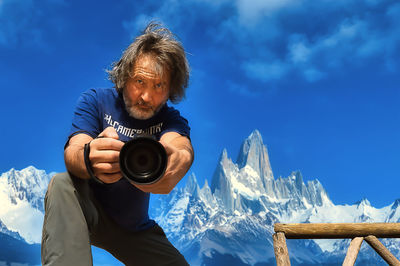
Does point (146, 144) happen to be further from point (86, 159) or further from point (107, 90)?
point (107, 90)

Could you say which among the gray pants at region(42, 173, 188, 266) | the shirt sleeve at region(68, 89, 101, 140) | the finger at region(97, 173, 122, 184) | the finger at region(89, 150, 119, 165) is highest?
the shirt sleeve at region(68, 89, 101, 140)

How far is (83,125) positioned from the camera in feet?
8.98

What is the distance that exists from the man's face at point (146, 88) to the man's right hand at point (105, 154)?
677 mm

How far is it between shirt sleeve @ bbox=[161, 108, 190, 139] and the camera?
66cm

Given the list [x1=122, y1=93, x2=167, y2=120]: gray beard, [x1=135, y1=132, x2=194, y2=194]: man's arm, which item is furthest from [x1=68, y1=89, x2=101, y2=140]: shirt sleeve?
[x1=135, y1=132, x2=194, y2=194]: man's arm

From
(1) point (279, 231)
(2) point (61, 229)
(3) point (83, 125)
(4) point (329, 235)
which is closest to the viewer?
(2) point (61, 229)

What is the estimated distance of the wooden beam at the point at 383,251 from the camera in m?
3.29

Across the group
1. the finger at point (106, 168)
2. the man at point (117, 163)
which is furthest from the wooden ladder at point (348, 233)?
the finger at point (106, 168)

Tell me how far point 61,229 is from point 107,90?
1269mm

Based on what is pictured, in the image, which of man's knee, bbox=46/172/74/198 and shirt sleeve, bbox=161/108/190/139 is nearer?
man's knee, bbox=46/172/74/198

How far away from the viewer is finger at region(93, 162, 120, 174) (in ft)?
7.57

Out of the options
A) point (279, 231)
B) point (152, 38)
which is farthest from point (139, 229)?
point (152, 38)

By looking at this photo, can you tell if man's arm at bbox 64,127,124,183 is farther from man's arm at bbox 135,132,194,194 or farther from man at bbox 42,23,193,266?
man's arm at bbox 135,132,194,194

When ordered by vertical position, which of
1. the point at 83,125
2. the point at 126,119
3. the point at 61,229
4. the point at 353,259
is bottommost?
the point at 61,229
